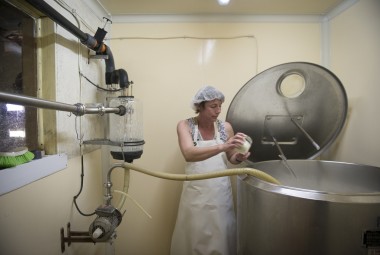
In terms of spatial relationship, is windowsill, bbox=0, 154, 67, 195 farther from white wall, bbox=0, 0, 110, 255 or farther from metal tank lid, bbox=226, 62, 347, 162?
metal tank lid, bbox=226, 62, 347, 162

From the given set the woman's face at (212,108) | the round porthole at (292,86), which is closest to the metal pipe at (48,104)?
the woman's face at (212,108)

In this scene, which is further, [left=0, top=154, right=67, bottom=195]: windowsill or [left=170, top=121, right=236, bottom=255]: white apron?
[left=170, top=121, right=236, bottom=255]: white apron

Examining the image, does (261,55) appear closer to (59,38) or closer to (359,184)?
(359,184)

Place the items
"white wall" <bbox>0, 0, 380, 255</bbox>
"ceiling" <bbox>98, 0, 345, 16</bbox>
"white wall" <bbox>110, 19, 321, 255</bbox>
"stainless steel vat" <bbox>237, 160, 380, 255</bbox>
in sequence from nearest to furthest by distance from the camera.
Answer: "stainless steel vat" <bbox>237, 160, 380, 255</bbox> → "white wall" <bbox>0, 0, 380, 255</bbox> → "ceiling" <bbox>98, 0, 345, 16</bbox> → "white wall" <bbox>110, 19, 321, 255</bbox>

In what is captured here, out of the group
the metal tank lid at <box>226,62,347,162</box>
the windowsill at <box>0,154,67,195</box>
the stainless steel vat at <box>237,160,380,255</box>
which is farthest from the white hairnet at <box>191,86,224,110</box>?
the windowsill at <box>0,154,67,195</box>

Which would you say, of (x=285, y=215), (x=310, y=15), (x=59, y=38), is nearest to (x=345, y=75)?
(x=310, y=15)

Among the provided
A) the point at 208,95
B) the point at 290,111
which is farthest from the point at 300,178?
the point at 208,95

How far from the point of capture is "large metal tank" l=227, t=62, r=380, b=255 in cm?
61

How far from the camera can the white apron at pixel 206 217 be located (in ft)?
3.70

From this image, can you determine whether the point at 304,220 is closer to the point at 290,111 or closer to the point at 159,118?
the point at 290,111

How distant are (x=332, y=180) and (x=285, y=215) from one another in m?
0.59

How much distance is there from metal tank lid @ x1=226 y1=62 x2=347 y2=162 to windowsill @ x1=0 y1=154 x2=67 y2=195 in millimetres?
871

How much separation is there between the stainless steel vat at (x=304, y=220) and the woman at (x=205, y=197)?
276 millimetres

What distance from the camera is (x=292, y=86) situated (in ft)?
3.91
